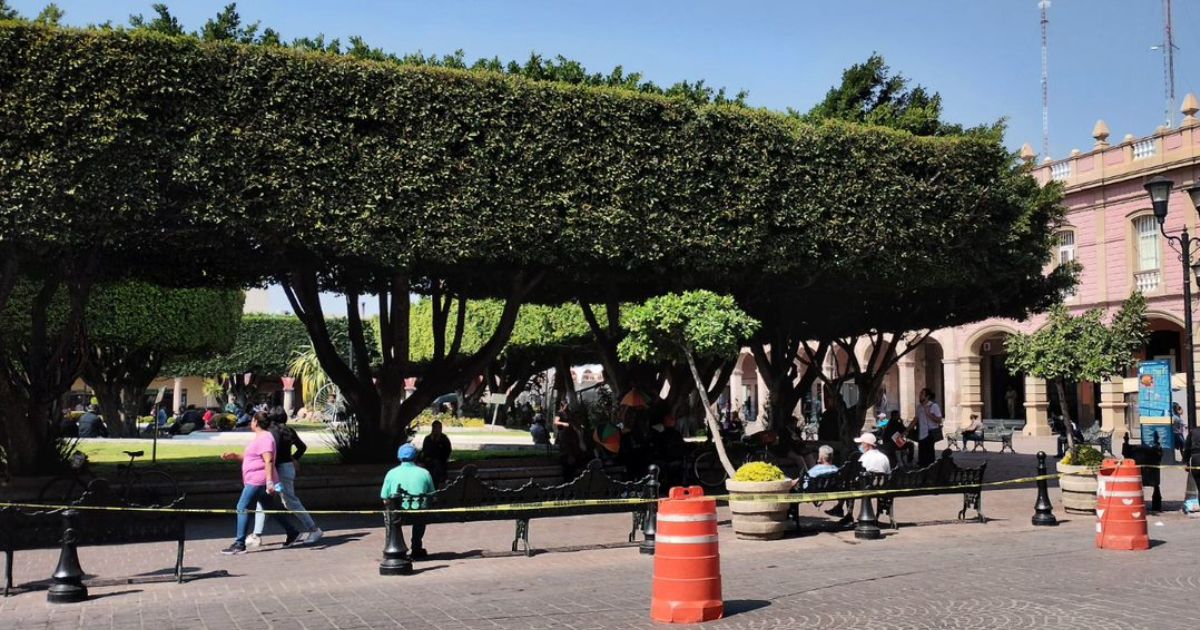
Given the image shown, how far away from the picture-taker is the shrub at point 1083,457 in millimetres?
14305

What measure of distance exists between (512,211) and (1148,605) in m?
8.88

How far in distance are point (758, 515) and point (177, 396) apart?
7202 cm

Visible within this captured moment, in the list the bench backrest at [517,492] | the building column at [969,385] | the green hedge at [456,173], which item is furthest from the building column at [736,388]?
the bench backrest at [517,492]

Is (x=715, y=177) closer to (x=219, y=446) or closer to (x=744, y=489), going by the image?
(x=744, y=489)

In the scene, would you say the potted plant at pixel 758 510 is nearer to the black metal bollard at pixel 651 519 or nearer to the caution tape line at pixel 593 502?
the caution tape line at pixel 593 502

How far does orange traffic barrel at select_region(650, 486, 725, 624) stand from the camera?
7.13 m

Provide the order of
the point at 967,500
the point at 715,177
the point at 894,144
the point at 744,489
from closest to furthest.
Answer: the point at 744,489
the point at 967,500
the point at 715,177
the point at 894,144

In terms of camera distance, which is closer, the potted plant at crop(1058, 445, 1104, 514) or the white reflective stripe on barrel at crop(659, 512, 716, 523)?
the white reflective stripe on barrel at crop(659, 512, 716, 523)

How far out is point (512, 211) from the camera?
543 inches

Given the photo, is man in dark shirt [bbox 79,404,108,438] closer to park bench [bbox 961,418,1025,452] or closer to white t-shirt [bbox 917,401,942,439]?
white t-shirt [bbox 917,401,942,439]

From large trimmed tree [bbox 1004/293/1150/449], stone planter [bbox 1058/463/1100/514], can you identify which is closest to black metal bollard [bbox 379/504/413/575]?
stone planter [bbox 1058/463/1100/514]

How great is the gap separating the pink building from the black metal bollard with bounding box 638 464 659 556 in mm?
23528

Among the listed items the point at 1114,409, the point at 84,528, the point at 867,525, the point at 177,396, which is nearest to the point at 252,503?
the point at 84,528

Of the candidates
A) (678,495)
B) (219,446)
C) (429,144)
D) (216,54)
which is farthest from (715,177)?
(219,446)
